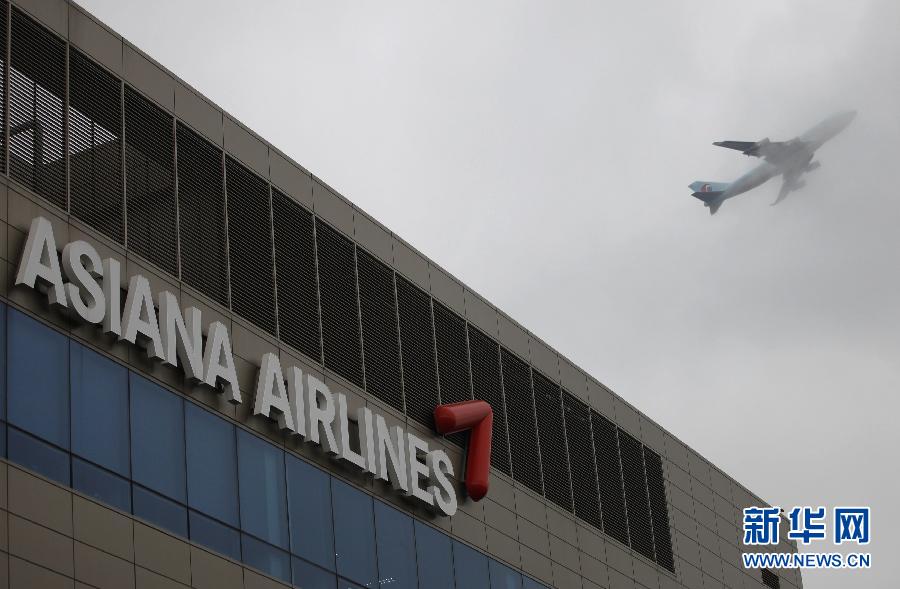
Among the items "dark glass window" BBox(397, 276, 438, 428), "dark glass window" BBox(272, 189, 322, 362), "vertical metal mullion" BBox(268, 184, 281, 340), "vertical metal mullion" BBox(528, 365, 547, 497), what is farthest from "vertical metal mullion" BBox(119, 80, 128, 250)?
"vertical metal mullion" BBox(528, 365, 547, 497)

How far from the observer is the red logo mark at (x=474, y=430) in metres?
42.7

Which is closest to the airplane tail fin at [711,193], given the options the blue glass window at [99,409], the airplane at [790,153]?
the airplane at [790,153]

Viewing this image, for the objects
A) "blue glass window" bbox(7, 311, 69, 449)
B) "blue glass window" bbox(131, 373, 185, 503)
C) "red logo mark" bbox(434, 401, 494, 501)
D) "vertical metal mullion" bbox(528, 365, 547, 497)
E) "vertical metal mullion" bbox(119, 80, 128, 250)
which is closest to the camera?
"blue glass window" bbox(7, 311, 69, 449)

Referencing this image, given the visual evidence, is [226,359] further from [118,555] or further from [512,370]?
[512,370]

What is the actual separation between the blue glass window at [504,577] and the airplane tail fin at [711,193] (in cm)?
9511

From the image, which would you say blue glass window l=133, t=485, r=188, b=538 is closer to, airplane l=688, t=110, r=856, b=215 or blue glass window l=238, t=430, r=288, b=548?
blue glass window l=238, t=430, r=288, b=548

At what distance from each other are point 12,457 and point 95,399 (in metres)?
2.83

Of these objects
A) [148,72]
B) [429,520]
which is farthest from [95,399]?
[429,520]

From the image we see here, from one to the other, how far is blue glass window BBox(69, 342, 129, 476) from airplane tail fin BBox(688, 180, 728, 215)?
Result: 11042 cm

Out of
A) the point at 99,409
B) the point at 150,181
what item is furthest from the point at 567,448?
the point at 99,409

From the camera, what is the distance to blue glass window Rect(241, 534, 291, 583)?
3353cm

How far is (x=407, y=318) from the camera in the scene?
1710 inches

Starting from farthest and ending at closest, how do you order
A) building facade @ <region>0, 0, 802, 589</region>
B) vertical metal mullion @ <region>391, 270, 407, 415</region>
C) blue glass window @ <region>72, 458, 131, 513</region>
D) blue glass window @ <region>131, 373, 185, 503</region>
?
vertical metal mullion @ <region>391, 270, 407, 415</region> < blue glass window @ <region>131, 373, 185, 503</region> < building facade @ <region>0, 0, 802, 589</region> < blue glass window @ <region>72, 458, 131, 513</region>

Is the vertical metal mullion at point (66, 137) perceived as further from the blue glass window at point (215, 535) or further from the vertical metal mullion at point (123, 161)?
the blue glass window at point (215, 535)
